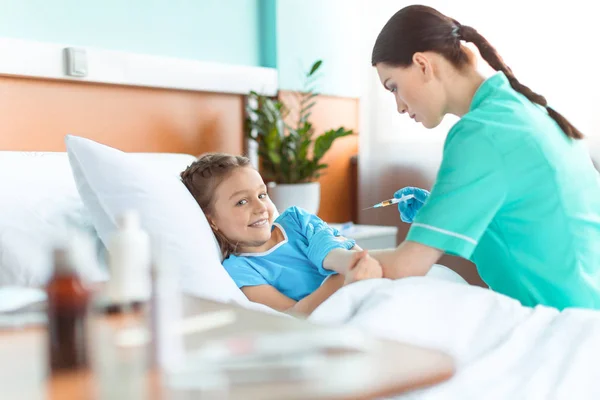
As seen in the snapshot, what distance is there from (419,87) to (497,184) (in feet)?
1.09

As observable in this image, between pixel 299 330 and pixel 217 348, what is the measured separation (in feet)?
0.38

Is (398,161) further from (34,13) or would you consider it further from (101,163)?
(101,163)

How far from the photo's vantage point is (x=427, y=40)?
1423 millimetres

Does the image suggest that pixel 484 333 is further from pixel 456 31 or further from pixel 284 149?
pixel 284 149

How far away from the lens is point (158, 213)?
148 cm

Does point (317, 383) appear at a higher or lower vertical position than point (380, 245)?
higher

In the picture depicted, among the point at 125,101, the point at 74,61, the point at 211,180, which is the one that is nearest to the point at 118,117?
the point at 125,101

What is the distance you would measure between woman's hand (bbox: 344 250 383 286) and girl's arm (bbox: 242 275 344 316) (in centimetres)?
19

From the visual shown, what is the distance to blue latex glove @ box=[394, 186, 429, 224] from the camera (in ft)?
5.72

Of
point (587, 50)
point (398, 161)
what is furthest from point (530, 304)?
point (398, 161)

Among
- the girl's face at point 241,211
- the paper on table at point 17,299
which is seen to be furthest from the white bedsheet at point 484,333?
the girl's face at point 241,211

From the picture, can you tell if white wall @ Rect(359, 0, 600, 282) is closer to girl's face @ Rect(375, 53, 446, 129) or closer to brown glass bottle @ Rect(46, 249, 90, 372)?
girl's face @ Rect(375, 53, 446, 129)

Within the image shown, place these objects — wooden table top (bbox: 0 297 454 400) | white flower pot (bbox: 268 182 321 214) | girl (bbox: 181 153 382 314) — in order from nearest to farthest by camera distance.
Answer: wooden table top (bbox: 0 297 454 400)
girl (bbox: 181 153 382 314)
white flower pot (bbox: 268 182 321 214)

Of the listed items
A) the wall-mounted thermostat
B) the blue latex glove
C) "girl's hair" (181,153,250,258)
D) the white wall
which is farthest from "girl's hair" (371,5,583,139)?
the white wall
